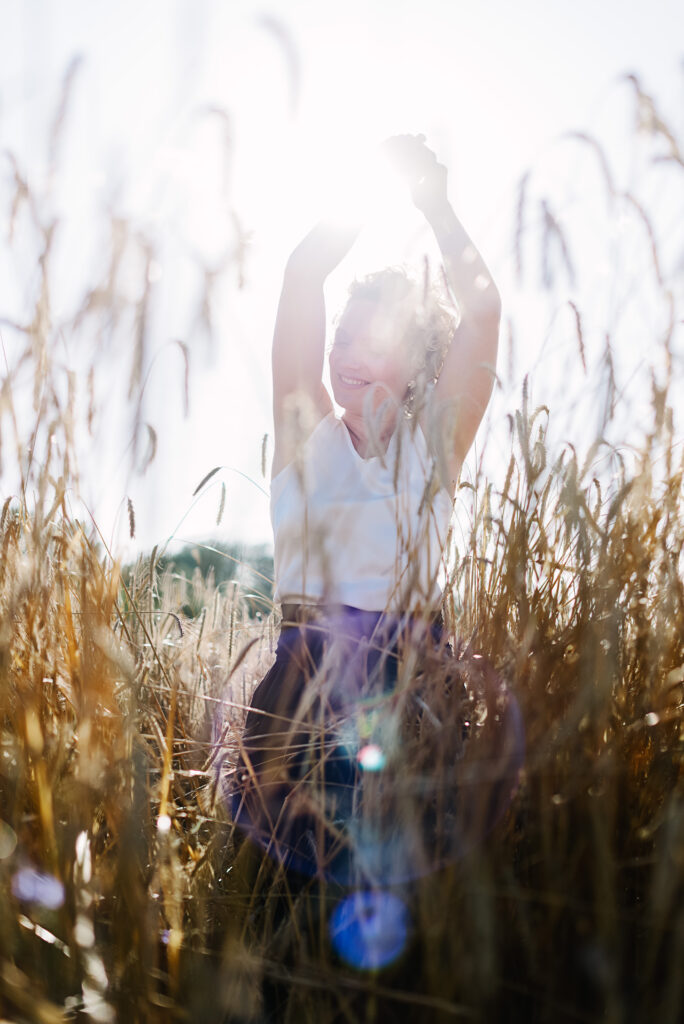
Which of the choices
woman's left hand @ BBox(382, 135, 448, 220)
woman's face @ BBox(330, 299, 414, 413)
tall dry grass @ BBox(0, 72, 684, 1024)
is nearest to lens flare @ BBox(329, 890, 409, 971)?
tall dry grass @ BBox(0, 72, 684, 1024)

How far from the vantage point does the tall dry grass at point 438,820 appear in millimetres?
606

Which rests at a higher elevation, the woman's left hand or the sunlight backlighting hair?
the woman's left hand

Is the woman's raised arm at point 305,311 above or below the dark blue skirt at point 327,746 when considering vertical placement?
above

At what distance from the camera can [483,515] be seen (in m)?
1.00

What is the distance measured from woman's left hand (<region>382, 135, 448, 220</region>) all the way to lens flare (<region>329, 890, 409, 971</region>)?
1260 mm

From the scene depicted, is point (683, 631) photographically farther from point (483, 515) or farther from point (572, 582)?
point (483, 515)

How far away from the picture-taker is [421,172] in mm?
1500

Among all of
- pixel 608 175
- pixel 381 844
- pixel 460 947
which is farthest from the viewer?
pixel 608 175

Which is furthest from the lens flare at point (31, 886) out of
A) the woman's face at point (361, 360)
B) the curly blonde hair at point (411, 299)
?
the woman's face at point (361, 360)

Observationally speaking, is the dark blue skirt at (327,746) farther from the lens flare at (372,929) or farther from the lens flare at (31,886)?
the lens flare at (31,886)

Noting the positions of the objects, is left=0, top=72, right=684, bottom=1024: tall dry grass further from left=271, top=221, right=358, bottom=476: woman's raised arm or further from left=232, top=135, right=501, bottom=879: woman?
left=271, top=221, right=358, bottom=476: woman's raised arm

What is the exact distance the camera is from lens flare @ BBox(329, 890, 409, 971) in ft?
2.23

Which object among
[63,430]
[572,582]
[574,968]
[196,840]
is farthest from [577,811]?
[63,430]

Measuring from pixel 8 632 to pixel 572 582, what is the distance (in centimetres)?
64
